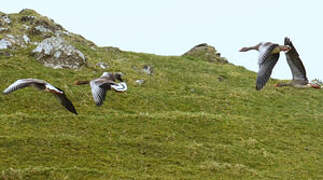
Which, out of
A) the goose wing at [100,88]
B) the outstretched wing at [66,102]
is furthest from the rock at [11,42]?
the goose wing at [100,88]

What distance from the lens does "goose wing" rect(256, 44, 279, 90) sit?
11.2 m

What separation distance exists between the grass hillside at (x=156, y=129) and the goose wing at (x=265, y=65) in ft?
22.3

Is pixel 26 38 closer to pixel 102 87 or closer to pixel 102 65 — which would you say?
pixel 102 65

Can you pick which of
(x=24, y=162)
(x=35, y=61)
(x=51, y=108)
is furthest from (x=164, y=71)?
(x=24, y=162)

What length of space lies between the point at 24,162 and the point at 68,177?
8.40 ft

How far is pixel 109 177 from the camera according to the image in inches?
623

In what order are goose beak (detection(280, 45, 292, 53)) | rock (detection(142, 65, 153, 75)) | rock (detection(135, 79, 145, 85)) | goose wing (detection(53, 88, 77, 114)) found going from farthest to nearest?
1. rock (detection(142, 65, 153, 75))
2. rock (detection(135, 79, 145, 85))
3. goose wing (detection(53, 88, 77, 114))
4. goose beak (detection(280, 45, 292, 53))

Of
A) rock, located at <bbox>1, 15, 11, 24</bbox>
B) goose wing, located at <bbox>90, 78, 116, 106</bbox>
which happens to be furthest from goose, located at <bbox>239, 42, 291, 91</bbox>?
rock, located at <bbox>1, 15, 11, 24</bbox>

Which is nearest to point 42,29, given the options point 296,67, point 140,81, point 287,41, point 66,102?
point 140,81

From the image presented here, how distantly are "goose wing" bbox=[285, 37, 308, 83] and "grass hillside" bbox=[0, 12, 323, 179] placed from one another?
5.67 meters

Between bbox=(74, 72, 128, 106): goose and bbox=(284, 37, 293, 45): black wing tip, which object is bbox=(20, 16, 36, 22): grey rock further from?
bbox=(284, 37, 293, 45): black wing tip

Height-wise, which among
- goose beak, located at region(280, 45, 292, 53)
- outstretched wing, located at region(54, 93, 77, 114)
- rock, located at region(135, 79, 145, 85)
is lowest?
outstretched wing, located at region(54, 93, 77, 114)

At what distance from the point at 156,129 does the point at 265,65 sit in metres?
11.4

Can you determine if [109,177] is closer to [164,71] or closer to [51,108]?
[51,108]
